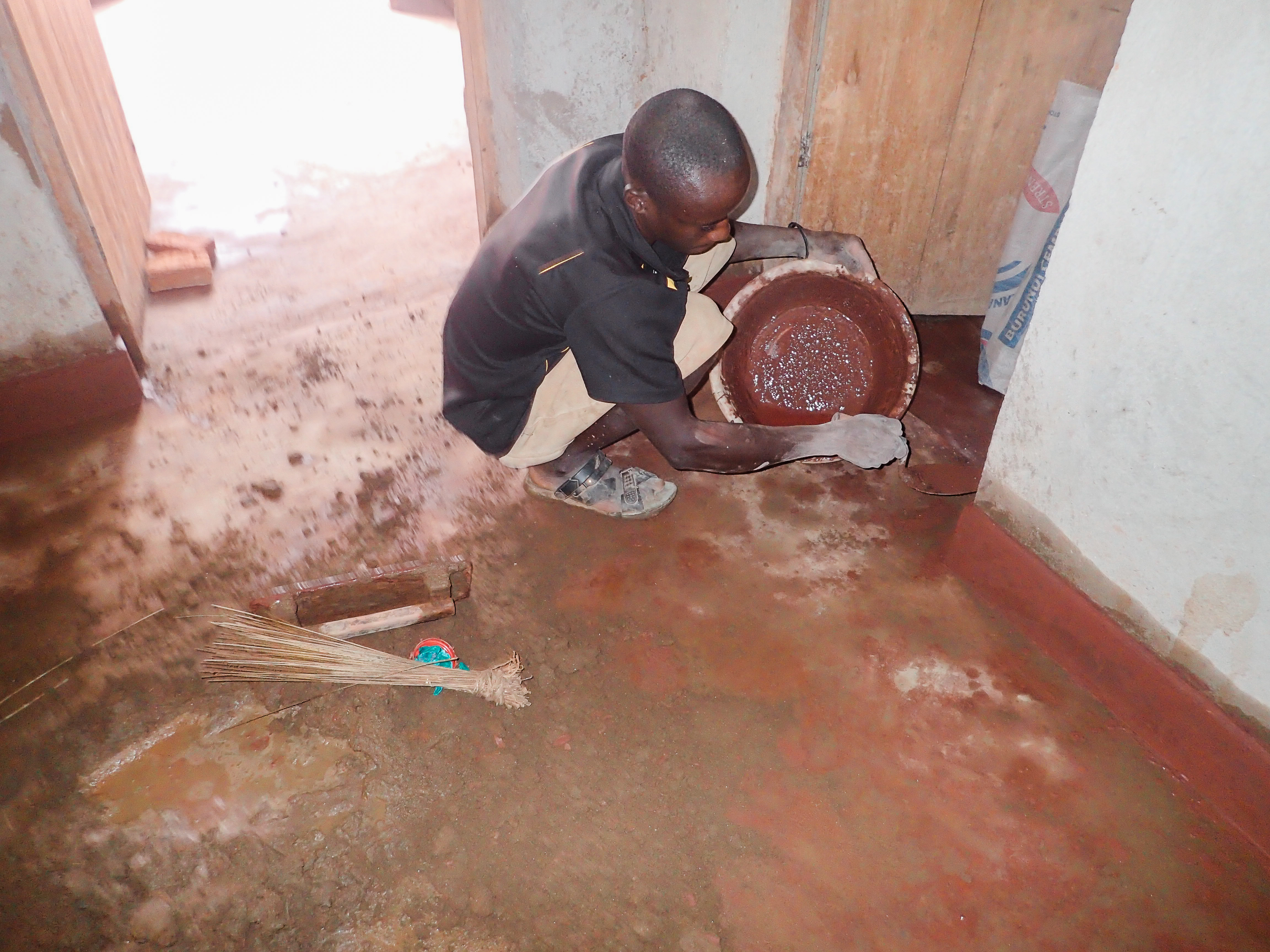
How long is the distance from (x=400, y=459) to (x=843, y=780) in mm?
1709

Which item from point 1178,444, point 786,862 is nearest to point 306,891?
point 786,862

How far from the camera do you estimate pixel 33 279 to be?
2541mm

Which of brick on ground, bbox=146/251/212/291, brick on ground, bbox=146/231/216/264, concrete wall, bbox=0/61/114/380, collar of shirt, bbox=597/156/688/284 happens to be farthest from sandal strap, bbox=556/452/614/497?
brick on ground, bbox=146/231/216/264

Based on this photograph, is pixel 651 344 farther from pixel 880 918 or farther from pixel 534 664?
pixel 880 918

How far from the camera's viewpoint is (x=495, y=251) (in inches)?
78.7

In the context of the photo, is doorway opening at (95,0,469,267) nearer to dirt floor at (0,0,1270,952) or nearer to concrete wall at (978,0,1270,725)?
dirt floor at (0,0,1270,952)

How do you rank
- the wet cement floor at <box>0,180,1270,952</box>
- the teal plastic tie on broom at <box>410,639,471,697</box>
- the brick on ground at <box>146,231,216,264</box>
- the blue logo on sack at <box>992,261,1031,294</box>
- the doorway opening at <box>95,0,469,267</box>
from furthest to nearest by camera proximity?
the doorway opening at <box>95,0,469,267</box>, the brick on ground at <box>146,231,216,264</box>, the blue logo on sack at <box>992,261,1031,294</box>, the teal plastic tie on broom at <box>410,639,471,697</box>, the wet cement floor at <box>0,180,1270,952</box>

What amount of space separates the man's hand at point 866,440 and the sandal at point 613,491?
1.83 feet

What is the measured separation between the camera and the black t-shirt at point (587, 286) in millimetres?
1797

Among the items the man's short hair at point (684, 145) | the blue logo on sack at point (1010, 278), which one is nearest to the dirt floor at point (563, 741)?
the blue logo on sack at point (1010, 278)

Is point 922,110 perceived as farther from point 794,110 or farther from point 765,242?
point 765,242

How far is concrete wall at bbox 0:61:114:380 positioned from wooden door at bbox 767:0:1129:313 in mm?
2339

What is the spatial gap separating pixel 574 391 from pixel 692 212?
705 mm

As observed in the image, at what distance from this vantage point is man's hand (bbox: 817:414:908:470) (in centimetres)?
206
